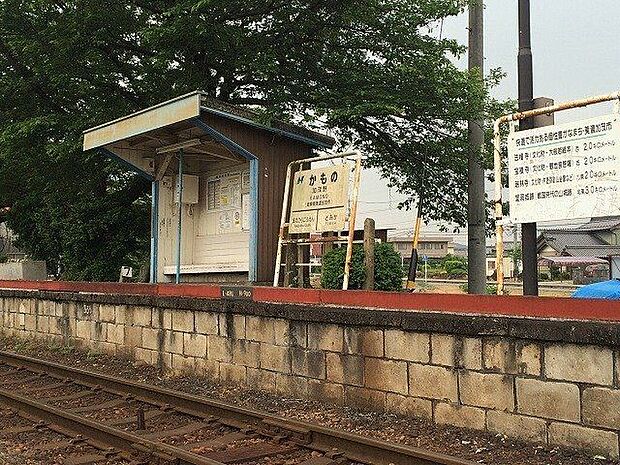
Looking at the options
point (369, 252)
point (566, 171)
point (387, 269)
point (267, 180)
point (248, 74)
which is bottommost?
point (387, 269)

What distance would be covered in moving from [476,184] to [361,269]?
5457 millimetres

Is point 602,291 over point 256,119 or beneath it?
beneath

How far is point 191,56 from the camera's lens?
15250mm

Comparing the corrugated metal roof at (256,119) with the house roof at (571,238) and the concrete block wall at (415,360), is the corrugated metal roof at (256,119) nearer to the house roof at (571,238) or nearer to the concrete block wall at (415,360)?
the concrete block wall at (415,360)

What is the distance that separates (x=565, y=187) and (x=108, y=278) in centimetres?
1446

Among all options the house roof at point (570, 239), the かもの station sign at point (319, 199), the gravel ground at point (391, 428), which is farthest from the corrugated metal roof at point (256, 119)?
the house roof at point (570, 239)

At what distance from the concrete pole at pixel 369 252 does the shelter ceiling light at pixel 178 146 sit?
4072 mm

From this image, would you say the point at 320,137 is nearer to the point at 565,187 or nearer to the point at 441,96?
the point at 441,96

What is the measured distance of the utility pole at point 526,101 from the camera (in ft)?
23.2

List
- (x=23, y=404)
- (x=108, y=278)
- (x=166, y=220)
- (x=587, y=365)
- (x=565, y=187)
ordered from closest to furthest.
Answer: (x=587, y=365), (x=565, y=187), (x=23, y=404), (x=166, y=220), (x=108, y=278)

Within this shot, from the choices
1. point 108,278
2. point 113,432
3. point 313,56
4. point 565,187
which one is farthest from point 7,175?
point 565,187

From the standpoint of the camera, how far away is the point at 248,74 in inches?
626

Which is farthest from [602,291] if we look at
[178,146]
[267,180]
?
[178,146]

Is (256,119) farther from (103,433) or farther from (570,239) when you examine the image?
(570,239)
